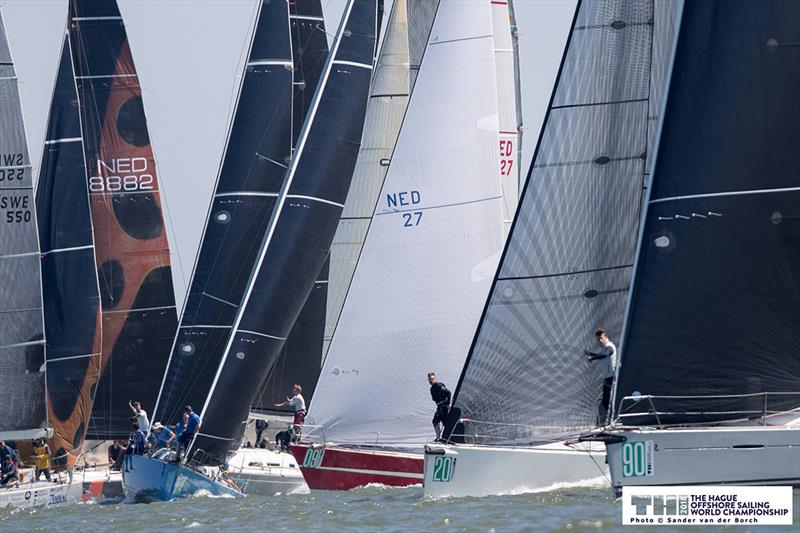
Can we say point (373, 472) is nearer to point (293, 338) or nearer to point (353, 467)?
point (353, 467)

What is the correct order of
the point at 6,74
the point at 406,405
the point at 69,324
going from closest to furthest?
1. the point at 406,405
2. the point at 6,74
3. the point at 69,324

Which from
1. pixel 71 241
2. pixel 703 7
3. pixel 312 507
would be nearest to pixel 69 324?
pixel 71 241

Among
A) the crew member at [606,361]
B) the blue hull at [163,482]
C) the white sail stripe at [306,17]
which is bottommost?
the blue hull at [163,482]

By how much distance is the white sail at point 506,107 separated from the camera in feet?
98.4

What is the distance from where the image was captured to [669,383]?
2080 centimetres

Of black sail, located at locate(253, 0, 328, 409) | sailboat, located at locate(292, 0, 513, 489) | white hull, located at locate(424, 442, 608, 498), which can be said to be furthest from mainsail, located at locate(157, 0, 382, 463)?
white hull, located at locate(424, 442, 608, 498)

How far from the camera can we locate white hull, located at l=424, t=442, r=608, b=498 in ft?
74.7

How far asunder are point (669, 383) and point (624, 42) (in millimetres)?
5507

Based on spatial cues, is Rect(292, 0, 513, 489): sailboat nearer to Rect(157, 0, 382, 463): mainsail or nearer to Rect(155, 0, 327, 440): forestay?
Rect(157, 0, 382, 463): mainsail

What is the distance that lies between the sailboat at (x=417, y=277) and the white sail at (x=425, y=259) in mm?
16

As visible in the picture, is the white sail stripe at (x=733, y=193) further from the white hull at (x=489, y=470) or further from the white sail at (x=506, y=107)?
the white sail at (x=506, y=107)

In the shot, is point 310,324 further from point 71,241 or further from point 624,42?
point 624,42

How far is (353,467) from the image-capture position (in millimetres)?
27641

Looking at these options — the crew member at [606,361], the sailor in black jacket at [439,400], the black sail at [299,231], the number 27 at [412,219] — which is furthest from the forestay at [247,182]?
the crew member at [606,361]
